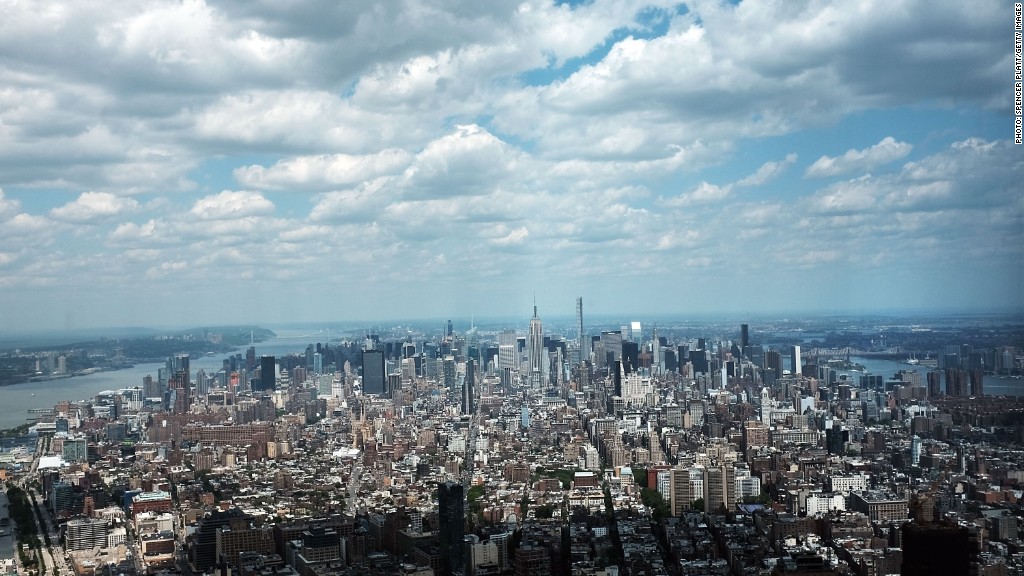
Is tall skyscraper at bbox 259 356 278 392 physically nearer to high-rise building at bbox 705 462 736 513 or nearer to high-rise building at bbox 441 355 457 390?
high-rise building at bbox 441 355 457 390

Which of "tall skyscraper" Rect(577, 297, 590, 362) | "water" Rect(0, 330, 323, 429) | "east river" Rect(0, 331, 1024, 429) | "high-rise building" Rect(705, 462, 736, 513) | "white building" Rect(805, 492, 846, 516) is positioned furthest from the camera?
"tall skyscraper" Rect(577, 297, 590, 362)

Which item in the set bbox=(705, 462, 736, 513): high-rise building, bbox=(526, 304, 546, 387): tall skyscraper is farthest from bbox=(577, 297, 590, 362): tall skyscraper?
bbox=(705, 462, 736, 513): high-rise building

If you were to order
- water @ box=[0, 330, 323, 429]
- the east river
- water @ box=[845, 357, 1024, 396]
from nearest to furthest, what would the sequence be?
1. water @ box=[845, 357, 1024, 396]
2. the east river
3. water @ box=[0, 330, 323, 429]

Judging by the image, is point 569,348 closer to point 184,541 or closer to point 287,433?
point 287,433

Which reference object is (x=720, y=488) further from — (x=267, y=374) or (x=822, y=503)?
(x=267, y=374)

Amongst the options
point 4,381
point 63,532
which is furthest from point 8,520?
point 4,381

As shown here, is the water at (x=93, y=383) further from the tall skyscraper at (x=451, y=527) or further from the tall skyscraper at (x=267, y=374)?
the tall skyscraper at (x=451, y=527)

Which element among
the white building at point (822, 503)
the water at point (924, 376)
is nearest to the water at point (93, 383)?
the water at point (924, 376)

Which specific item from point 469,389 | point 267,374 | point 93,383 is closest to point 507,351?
point 469,389
